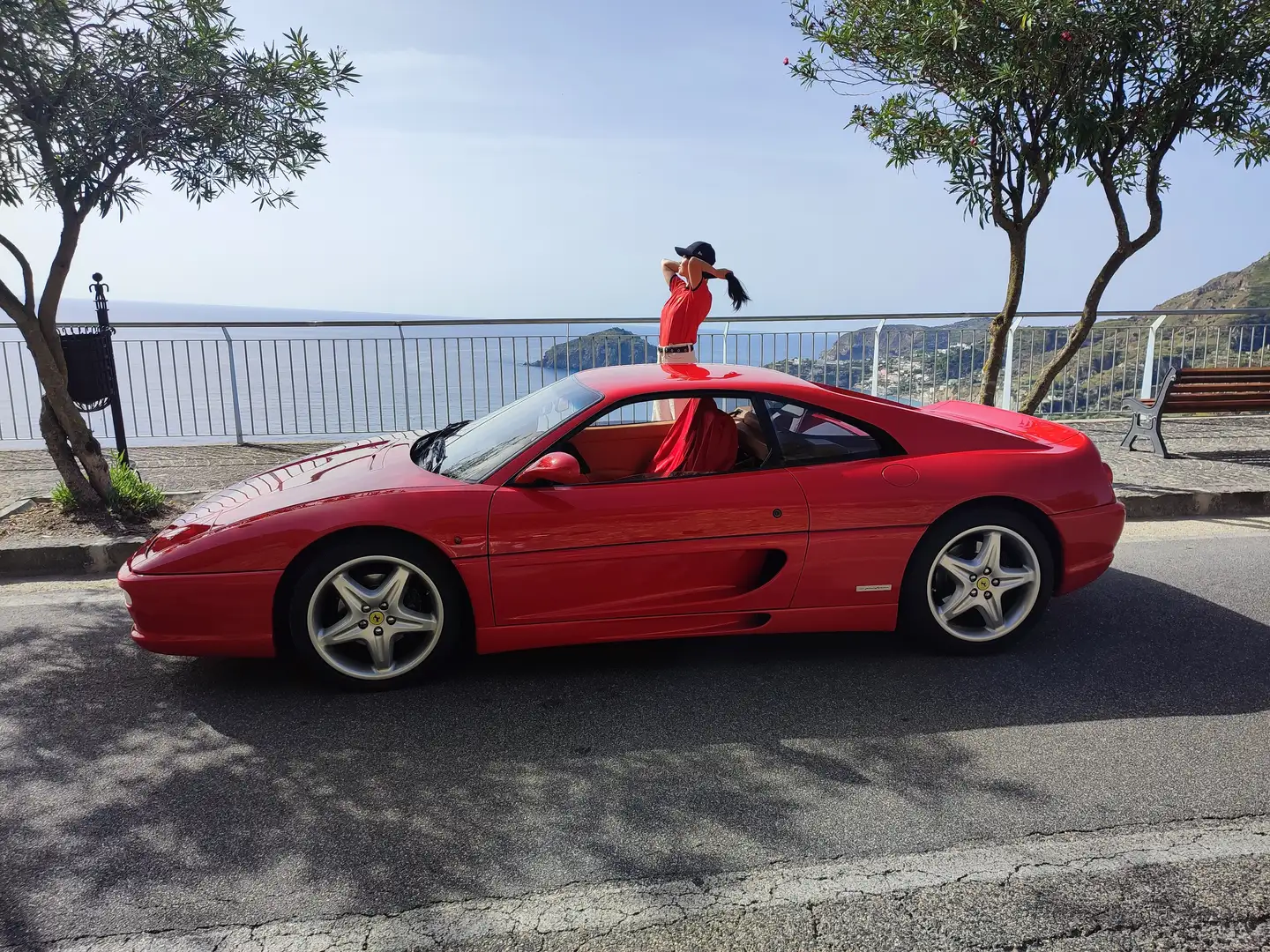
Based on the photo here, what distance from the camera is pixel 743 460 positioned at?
13.4 feet

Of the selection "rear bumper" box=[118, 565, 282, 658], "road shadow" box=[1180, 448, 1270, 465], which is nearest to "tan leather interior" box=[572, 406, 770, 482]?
"rear bumper" box=[118, 565, 282, 658]

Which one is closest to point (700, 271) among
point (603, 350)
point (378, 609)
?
point (603, 350)

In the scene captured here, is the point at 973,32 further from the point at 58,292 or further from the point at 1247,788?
the point at 58,292

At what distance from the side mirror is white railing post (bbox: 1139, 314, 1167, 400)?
30.1ft

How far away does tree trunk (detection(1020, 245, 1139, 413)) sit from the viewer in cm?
832

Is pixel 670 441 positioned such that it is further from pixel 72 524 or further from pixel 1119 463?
pixel 1119 463

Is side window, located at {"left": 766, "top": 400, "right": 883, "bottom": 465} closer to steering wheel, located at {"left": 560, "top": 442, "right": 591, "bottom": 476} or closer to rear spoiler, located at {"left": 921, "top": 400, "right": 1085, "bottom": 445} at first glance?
rear spoiler, located at {"left": 921, "top": 400, "right": 1085, "bottom": 445}

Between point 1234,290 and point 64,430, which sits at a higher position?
point 1234,290

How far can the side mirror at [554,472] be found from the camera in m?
3.74

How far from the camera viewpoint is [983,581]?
13.4ft

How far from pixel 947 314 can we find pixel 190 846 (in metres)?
9.51

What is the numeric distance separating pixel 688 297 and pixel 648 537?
13.6 ft

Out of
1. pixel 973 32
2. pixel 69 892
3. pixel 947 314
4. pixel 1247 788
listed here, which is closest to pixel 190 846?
pixel 69 892

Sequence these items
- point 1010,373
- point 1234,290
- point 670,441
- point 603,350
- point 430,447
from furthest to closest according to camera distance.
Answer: point 1234,290 < point 1010,373 < point 603,350 < point 430,447 < point 670,441
